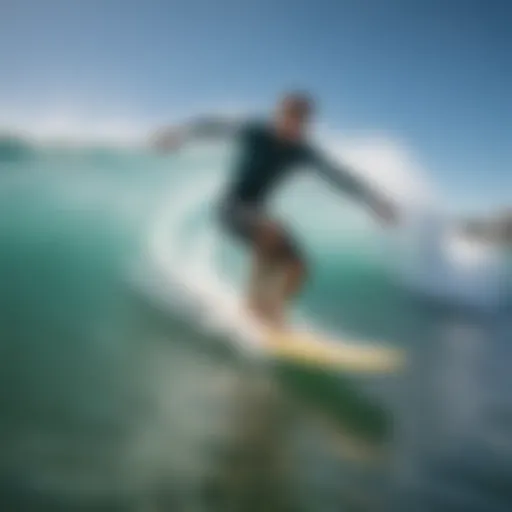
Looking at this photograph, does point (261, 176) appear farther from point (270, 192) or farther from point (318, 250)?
point (318, 250)

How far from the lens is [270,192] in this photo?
1515 millimetres

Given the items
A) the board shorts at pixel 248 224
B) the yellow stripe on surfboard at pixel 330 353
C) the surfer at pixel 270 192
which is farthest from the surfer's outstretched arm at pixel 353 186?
the yellow stripe on surfboard at pixel 330 353

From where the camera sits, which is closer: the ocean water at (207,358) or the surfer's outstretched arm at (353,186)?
the ocean water at (207,358)

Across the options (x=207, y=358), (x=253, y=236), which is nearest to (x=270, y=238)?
(x=253, y=236)

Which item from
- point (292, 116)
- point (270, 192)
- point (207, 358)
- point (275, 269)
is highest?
point (292, 116)

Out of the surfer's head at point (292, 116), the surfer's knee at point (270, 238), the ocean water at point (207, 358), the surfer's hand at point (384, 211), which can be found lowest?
the ocean water at point (207, 358)

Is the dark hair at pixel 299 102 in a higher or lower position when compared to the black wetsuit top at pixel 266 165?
higher

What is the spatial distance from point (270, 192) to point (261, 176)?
32 mm

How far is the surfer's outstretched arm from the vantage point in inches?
60.5

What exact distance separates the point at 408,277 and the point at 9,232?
70 centimetres

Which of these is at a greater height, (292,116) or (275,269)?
(292,116)

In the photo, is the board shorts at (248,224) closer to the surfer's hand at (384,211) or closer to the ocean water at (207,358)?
the ocean water at (207,358)

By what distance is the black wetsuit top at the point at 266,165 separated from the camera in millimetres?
1508

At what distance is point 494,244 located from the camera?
5.14 feet
